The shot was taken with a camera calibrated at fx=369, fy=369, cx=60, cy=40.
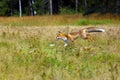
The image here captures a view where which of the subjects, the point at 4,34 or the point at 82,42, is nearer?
the point at 82,42

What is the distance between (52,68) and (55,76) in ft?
2.44

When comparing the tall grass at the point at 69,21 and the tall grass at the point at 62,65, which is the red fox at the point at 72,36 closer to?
the tall grass at the point at 62,65

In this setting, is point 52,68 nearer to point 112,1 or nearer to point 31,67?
point 31,67

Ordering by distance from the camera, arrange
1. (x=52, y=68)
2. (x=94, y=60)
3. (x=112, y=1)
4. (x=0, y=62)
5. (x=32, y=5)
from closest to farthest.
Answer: (x=52, y=68)
(x=0, y=62)
(x=94, y=60)
(x=112, y=1)
(x=32, y=5)

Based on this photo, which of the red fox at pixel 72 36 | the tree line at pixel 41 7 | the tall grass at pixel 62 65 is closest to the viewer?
the tall grass at pixel 62 65

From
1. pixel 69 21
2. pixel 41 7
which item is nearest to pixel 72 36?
pixel 69 21

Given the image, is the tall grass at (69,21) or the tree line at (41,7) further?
the tree line at (41,7)

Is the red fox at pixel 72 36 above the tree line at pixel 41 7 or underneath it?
underneath

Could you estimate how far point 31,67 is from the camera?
6.42m

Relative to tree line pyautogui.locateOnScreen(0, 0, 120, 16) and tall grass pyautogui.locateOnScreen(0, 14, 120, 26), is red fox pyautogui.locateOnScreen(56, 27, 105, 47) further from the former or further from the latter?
tree line pyautogui.locateOnScreen(0, 0, 120, 16)

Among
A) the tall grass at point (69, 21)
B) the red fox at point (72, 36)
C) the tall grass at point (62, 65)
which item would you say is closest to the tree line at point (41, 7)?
the tall grass at point (69, 21)

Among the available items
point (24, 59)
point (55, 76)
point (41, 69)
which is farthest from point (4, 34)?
point (55, 76)

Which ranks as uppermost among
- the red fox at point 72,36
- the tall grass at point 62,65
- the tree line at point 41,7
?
the tree line at point 41,7

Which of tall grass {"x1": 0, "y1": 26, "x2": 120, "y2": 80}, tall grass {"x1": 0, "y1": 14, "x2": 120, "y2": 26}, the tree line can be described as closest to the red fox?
tall grass {"x1": 0, "y1": 26, "x2": 120, "y2": 80}
